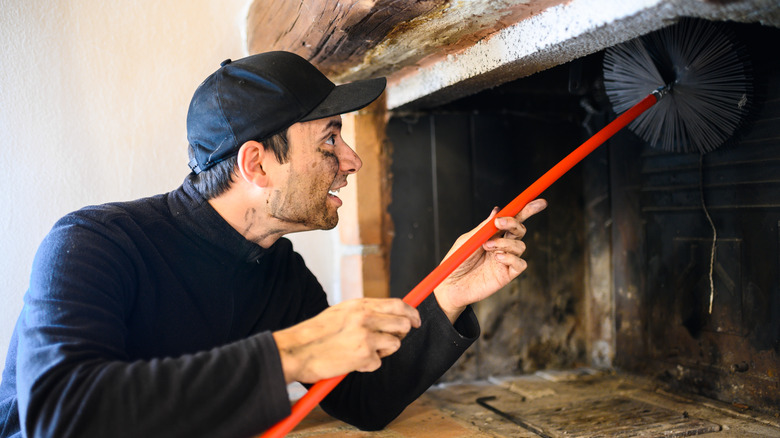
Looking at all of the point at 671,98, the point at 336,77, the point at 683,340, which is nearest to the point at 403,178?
the point at 336,77

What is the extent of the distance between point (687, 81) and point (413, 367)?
27.1 inches

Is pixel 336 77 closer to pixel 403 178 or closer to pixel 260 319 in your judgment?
pixel 403 178

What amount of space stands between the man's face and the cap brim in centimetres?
2

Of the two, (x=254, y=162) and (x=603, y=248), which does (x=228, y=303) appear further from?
(x=603, y=248)

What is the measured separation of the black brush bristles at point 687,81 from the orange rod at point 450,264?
0.07 meters

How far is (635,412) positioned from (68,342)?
991 mm

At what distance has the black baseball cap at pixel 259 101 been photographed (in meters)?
0.98

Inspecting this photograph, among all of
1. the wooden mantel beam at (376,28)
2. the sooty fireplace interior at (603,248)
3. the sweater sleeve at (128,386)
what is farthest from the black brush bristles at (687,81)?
the sweater sleeve at (128,386)

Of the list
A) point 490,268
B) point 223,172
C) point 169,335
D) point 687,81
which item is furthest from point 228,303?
point 687,81

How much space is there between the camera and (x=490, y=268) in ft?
3.38

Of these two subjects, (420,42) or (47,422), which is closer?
(47,422)

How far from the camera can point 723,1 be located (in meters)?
0.66

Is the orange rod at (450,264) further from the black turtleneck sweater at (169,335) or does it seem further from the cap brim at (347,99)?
the cap brim at (347,99)


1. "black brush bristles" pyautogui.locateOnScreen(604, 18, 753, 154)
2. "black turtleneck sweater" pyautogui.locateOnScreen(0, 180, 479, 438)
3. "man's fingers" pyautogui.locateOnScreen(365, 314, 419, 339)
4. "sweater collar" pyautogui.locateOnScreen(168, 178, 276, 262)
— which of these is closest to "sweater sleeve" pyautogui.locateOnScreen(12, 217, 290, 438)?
"black turtleneck sweater" pyautogui.locateOnScreen(0, 180, 479, 438)
